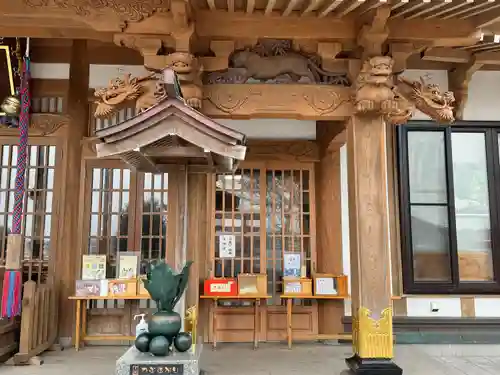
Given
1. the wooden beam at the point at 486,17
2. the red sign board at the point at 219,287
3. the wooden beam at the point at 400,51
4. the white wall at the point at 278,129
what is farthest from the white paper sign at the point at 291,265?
the wooden beam at the point at 486,17

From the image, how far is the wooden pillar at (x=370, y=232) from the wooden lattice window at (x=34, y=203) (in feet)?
13.8

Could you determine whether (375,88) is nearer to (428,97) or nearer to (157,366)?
(428,97)

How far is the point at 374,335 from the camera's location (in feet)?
15.1

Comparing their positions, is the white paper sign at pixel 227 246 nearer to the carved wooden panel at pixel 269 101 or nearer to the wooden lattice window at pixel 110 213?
the wooden lattice window at pixel 110 213

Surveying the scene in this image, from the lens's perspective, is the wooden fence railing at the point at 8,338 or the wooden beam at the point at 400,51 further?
the wooden fence railing at the point at 8,338

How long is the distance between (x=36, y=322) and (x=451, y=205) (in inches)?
231

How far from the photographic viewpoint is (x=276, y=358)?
5699 mm

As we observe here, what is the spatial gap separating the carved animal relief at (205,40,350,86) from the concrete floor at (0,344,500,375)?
3.21 meters

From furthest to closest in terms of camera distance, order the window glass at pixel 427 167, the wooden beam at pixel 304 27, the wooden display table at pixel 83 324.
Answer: the window glass at pixel 427 167 → the wooden display table at pixel 83 324 → the wooden beam at pixel 304 27

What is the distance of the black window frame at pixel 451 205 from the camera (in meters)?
6.61

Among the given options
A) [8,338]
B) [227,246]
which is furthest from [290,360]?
[8,338]

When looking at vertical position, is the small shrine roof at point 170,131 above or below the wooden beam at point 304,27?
below

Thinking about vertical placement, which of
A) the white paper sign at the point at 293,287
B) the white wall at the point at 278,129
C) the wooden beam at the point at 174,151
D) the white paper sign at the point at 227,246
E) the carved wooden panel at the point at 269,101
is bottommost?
Result: the white paper sign at the point at 293,287

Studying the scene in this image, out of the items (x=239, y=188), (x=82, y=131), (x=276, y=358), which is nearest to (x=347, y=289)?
(x=276, y=358)
